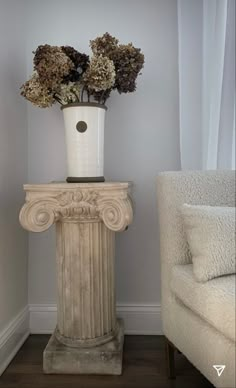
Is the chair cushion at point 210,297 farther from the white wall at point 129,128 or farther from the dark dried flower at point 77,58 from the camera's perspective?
the dark dried flower at point 77,58

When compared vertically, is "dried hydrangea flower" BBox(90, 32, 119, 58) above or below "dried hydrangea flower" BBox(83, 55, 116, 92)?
above

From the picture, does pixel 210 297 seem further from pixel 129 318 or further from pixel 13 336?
pixel 13 336

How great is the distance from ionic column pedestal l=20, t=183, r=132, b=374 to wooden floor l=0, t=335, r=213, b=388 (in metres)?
0.04

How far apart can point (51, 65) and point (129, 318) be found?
1.34 m

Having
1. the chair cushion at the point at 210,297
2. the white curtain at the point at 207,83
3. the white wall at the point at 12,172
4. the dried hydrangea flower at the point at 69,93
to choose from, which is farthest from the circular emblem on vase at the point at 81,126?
the chair cushion at the point at 210,297

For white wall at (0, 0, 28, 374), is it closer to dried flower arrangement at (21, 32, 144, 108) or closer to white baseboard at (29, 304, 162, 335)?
white baseboard at (29, 304, 162, 335)

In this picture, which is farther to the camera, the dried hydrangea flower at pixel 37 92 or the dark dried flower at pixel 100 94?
the dark dried flower at pixel 100 94

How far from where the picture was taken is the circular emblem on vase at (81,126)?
56.4 inches

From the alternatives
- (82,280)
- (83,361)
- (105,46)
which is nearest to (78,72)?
(105,46)

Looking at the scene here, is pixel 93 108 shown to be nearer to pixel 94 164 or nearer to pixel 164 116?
pixel 94 164

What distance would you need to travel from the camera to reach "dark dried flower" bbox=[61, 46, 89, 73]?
146cm

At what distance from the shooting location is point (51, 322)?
5.91ft

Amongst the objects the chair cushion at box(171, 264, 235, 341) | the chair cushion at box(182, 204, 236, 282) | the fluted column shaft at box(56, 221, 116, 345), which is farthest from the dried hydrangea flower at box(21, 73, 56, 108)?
the chair cushion at box(171, 264, 235, 341)

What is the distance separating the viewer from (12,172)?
1.62 m
